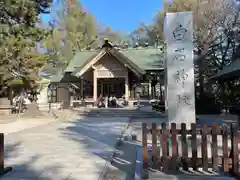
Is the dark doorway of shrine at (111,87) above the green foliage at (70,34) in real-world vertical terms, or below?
below

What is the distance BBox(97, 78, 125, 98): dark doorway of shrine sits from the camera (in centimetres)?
2830

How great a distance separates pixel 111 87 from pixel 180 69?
21313 mm

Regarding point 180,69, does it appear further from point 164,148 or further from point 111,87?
point 111,87

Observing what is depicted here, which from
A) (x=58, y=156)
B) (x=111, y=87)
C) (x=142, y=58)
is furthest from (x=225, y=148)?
(x=142, y=58)

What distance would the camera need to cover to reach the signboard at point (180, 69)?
24.7 ft

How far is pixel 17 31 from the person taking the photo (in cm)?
1759

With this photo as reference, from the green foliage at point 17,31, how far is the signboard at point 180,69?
11610mm

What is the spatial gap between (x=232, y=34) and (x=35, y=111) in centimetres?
1876

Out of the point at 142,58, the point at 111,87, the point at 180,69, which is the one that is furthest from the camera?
the point at 142,58

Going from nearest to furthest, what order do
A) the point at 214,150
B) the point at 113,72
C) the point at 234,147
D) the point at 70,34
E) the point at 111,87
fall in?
the point at 234,147
the point at 214,150
the point at 113,72
the point at 111,87
the point at 70,34

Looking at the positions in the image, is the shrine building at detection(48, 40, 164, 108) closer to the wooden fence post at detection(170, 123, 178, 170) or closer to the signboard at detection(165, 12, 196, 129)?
the signboard at detection(165, 12, 196, 129)

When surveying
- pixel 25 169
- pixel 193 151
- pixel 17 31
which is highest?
pixel 17 31

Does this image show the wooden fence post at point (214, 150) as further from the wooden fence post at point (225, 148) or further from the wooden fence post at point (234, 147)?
the wooden fence post at point (234, 147)

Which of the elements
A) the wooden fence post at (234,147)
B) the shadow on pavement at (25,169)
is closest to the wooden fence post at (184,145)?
the wooden fence post at (234,147)
